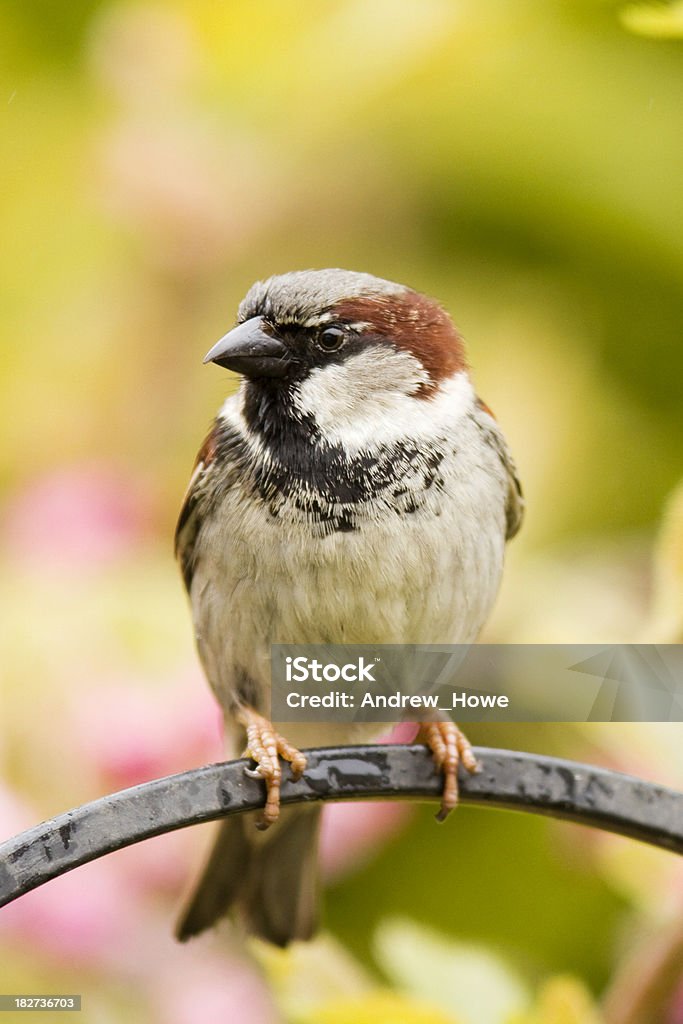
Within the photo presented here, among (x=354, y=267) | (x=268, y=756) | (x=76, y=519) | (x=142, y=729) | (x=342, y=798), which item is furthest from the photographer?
(x=354, y=267)

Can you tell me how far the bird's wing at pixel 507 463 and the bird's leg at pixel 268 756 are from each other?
0.88 ft

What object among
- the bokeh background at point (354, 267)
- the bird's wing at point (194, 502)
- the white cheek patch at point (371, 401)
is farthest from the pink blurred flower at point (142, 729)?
the white cheek patch at point (371, 401)

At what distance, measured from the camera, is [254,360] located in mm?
949

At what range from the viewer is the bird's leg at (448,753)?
2.72 ft

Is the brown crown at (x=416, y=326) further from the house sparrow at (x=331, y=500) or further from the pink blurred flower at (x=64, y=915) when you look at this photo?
the pink blurred flower at (x=64, y=915)

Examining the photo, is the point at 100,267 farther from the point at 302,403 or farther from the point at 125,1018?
the point at 125,1018

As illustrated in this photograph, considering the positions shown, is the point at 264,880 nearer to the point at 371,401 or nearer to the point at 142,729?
the point at 142,729

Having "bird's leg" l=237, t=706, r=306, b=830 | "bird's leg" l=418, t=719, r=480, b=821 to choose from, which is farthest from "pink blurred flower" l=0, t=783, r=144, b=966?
"bird's leg" l=418, t=719, r=480, b=821

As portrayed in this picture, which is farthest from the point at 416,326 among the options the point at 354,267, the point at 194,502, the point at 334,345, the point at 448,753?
the point at 354,267

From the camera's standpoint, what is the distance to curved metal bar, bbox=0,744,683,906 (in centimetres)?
65

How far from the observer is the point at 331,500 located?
93 cm

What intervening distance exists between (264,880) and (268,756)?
0.82 ft

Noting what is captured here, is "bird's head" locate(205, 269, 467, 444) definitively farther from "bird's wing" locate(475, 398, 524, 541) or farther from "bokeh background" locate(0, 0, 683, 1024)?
"bokeh background" locate(0, 0, 683, 1024)

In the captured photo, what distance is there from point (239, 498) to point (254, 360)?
0.10m
